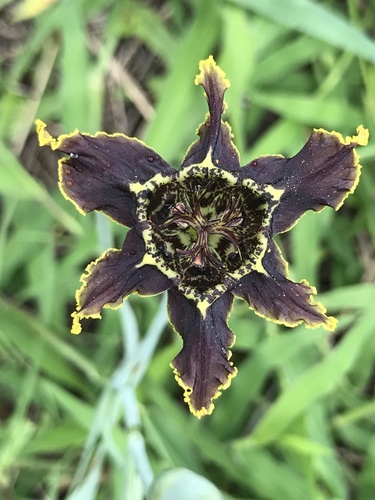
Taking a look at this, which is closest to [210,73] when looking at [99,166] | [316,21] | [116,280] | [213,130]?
[213,130]

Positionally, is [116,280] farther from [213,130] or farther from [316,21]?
[316,21]

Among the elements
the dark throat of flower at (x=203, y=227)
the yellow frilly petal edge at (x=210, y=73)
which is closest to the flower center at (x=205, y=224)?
the dark throat of flower at (x=203, y=227)

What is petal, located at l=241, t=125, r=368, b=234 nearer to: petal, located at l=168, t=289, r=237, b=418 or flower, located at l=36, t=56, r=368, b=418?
flower, located at l=36, t=56, r=368, b=418

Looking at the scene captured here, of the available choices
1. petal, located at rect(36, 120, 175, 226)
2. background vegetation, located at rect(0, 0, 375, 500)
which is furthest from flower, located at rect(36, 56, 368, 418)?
background vegetation, located at rect(0, 0, 375, 500)

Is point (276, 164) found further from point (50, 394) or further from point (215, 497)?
point (50, 394)

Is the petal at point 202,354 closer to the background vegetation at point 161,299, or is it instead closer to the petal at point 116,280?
the petal at point 116,280

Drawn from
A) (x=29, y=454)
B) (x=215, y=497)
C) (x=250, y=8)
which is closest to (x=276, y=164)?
(x=215, y=497)
